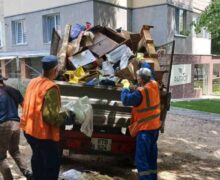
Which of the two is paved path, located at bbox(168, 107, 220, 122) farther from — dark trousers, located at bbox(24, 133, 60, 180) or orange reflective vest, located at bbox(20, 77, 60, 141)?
orange reflective vest, located at bbox(20, 77, 60, 141)

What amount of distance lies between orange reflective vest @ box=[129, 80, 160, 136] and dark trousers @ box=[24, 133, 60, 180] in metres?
1.34

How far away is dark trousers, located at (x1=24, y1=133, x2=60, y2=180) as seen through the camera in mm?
4121

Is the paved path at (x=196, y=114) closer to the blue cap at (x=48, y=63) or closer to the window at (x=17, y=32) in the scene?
the blue cap at (x=48, y=63)

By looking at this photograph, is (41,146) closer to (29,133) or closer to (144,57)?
(29,133)

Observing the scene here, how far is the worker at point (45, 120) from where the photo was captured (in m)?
4.03

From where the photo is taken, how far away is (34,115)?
4.07m

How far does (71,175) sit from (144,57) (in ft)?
7.86

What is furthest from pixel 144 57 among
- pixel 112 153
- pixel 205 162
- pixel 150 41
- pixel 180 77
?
pixel 180 77

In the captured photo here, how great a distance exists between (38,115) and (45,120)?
0.32ft

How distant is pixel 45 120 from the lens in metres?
4.02

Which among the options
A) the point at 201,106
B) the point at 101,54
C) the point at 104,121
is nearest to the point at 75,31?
the point at 101,54

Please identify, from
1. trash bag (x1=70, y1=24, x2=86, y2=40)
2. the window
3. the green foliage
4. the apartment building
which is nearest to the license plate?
trash bag (x1=70, y1=24, x2=86, y2=40)

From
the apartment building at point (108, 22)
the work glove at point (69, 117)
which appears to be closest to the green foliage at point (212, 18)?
the apartment building at point (108, 22)

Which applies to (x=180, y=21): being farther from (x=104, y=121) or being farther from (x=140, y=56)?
(x=104, y=121)
